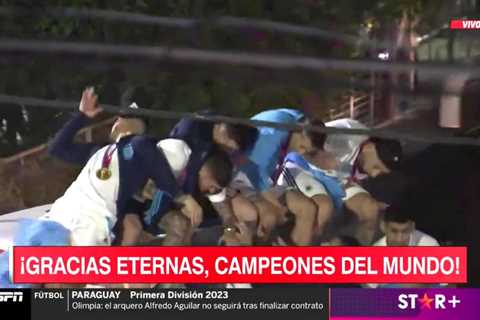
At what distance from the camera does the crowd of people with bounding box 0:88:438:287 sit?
10.2ft

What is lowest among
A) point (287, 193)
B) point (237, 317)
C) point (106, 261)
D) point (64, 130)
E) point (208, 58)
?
point (237, 317)

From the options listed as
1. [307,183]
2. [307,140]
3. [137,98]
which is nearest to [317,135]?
[307,140]

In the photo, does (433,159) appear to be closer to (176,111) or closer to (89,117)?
(176,111)

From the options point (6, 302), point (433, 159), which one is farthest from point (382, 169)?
point (6, 302)

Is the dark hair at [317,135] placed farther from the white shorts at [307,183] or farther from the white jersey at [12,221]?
the white jersey at [12,221]

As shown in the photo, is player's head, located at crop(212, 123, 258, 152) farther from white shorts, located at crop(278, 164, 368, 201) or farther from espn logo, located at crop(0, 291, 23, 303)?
espn logo, located at crop(0, 291, 23, 303)

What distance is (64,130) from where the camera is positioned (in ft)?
10.2

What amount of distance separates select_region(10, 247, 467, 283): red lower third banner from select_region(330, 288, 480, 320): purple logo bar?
7cm

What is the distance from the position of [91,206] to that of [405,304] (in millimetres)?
1279

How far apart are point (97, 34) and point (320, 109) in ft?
2.88

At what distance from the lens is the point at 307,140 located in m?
3.12

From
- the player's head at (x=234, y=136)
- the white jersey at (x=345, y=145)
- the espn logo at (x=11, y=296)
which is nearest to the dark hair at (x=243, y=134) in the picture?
the player's head at (x=234, y=136)

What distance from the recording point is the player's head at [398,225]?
124 inches

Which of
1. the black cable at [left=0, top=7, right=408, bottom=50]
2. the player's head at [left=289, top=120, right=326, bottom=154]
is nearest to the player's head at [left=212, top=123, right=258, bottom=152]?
the player's head at [left=289, top=120, right=326, bottom=154]
